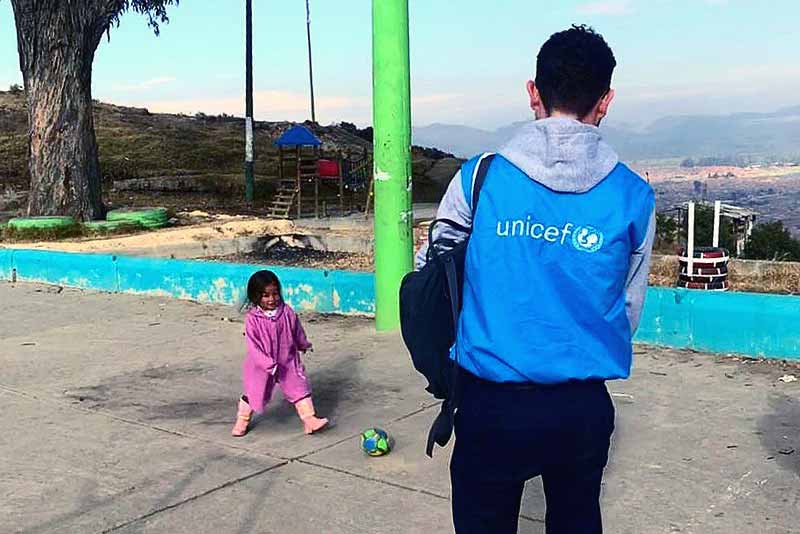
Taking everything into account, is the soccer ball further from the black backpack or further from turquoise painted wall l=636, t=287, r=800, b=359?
turquoise painted wall l=636, t=287, r=800, b=359

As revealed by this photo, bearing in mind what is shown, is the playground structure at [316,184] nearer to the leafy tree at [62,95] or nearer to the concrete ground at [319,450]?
the leafy tree at [62,95]

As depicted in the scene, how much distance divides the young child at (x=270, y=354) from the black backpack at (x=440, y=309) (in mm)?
2972

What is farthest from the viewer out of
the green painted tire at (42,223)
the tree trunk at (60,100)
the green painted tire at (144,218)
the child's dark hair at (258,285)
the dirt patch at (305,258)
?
the green painted tire at (144,218)

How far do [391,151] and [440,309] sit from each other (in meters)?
5.87

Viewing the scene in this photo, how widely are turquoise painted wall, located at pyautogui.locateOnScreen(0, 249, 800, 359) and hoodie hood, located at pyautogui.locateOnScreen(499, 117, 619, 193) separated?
4.79m

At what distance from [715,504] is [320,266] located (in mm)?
9310

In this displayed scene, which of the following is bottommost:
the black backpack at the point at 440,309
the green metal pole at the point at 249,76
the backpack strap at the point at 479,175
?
the black backpack at the point at 440,309

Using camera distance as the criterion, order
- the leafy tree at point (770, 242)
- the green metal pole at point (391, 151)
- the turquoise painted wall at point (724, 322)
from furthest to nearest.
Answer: the leafy tree at point (770, 242) < the green metal pole at point (391, 151) < the turquoise painted wall at point (724, 322)

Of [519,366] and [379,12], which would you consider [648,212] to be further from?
[379,12]

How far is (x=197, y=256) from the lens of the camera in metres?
14.6

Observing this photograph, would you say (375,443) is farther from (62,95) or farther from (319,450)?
(62,95)

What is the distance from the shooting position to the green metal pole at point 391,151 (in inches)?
320

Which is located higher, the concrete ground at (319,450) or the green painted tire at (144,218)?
the green painted tire at (144,218)

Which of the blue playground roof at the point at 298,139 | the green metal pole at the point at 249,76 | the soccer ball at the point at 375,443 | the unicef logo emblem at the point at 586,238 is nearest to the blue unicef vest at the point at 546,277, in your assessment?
the unicef logo emblem at the point at 586,238
